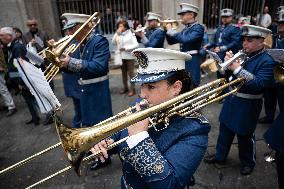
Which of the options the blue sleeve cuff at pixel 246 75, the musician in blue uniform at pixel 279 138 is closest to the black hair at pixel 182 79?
the musician in blue uniform at pixel 279 138

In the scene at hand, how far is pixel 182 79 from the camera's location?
1938 mm

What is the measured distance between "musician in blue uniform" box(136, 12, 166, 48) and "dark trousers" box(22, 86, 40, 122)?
307cm

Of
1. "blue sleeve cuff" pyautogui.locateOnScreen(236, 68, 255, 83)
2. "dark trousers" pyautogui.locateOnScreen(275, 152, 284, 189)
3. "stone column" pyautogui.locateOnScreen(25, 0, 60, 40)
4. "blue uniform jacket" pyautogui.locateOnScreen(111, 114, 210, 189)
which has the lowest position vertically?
"dark trousers" pyautogui.locateOnScreen(275, 152, 284, 189)

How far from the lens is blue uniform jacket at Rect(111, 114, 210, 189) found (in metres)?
1.47

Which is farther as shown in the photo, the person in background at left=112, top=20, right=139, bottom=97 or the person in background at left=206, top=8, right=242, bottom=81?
the person in background at left=112, top=20, right=139, bottom=97

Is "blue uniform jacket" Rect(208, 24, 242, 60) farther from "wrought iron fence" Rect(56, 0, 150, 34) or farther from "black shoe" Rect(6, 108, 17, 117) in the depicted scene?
"black shoe" Rect(6, 108, 17, 117)

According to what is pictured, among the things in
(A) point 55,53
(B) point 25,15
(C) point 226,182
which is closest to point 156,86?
(A) point 55,53

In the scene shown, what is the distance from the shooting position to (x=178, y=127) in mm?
1763

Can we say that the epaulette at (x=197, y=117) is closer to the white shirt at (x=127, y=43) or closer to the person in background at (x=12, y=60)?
the person in background at (x=12, y=60)

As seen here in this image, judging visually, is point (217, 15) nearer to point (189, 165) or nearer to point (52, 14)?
point (52, 14)

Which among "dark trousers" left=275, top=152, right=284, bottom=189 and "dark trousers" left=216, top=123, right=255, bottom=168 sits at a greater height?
"dark trousers" left=275, top=152, right=284, bottom=189

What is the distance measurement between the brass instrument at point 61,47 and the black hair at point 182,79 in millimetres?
2036

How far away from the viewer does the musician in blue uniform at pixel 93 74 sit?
11.9 ft

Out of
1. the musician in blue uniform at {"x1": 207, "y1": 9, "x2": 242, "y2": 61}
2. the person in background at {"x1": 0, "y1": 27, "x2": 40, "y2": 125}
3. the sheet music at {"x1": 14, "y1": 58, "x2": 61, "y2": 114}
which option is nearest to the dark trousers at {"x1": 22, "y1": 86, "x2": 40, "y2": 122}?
the person in background at {"x1": 0, "y1": 27, "x2": 40, "y2": 125}
